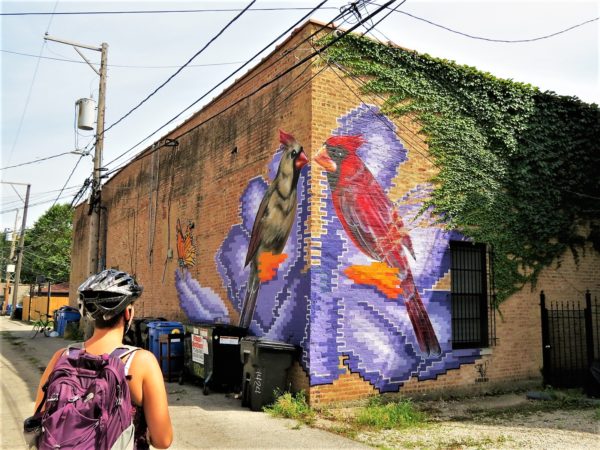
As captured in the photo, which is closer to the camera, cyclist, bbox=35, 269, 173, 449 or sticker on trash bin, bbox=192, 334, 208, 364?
cyclist, bbox=35, 269, 173, 449

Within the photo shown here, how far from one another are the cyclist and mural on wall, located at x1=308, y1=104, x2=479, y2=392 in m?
5.89

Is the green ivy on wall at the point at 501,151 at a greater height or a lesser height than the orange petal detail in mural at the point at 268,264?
greater

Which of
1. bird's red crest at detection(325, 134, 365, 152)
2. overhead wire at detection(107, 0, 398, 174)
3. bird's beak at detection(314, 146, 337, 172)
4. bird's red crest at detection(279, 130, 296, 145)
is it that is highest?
overhead wire at detection(107, 0, 398, 174)

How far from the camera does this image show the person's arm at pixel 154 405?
7.21 ft

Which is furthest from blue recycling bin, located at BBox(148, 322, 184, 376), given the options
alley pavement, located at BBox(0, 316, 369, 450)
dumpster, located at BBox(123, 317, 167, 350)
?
dumpster, located at BBox(123, 317, 167, 350)

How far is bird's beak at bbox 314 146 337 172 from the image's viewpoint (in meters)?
8.60

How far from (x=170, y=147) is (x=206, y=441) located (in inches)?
400

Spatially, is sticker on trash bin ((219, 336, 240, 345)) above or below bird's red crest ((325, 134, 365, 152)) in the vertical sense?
below

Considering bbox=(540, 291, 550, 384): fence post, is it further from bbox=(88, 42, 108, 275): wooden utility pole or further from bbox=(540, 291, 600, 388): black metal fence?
bbox=(88, 42, 108, 275): wooden utility pole

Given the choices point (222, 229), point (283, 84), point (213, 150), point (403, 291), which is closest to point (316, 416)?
point (403, 291)

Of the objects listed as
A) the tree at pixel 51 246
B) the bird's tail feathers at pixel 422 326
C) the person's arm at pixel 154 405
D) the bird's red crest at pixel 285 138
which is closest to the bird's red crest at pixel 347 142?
the bird's red crest at pixel 285 138

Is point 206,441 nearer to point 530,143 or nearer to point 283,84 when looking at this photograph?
point 283,84

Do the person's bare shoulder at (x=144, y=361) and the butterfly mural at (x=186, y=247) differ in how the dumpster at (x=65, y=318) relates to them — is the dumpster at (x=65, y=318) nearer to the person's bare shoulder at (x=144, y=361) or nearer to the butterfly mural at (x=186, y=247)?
the butterfly mural at (x=186, y=247)

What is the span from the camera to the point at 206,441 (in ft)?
20.8
